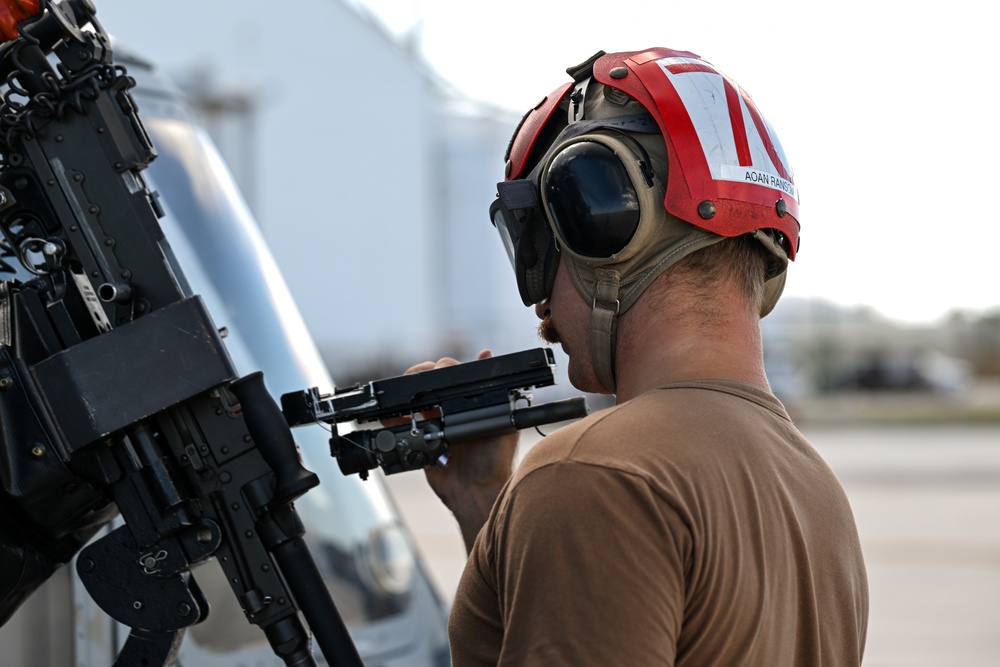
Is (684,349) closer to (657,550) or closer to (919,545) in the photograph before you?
(657,550)

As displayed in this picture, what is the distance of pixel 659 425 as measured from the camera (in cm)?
149

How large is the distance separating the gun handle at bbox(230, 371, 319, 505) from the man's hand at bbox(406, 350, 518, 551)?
0.85ft

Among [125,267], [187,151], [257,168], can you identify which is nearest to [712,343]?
[125,267]

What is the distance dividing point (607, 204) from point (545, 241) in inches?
7.9

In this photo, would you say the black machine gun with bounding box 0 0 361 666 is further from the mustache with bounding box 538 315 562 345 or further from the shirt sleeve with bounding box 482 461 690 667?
the shirt sleeve with bounding box 482 461 690 667

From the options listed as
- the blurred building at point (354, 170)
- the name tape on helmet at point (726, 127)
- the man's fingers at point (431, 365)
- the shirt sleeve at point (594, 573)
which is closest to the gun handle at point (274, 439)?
the man's fingers at point (431, 365)

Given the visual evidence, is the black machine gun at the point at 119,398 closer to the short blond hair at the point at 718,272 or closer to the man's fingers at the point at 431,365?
the man's fingers at the point at 431,365

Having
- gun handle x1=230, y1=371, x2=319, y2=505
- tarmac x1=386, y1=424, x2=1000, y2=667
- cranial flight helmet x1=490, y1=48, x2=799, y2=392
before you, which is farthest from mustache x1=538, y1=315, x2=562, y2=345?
tarmac x1=386, y1=424, x2=1000, y2=667

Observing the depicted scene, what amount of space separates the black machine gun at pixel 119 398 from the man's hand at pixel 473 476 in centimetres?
29

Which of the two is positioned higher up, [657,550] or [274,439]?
[274,439]

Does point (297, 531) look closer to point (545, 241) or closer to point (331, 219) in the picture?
point (545, 241)

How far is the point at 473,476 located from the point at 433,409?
161 mm

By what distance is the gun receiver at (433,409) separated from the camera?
208cm

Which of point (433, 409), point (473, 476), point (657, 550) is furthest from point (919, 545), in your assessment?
point (657, 550)
